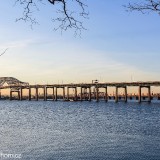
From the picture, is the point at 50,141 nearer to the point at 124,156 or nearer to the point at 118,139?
the point at 118,139

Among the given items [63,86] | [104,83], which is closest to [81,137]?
[104,83]

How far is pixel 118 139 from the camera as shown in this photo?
103 feet

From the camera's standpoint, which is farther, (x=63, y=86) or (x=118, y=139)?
(x=63, y=86)

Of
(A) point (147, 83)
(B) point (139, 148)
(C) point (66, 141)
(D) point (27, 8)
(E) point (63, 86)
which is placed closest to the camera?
(D) point (27, 8)

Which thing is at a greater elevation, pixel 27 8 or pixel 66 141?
pixel 27 8

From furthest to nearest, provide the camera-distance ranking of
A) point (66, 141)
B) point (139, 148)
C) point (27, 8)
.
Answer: point (66, 141), point (139, 148), point (27, 8)

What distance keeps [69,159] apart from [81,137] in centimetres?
1043

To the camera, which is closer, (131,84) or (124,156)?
(124,156)

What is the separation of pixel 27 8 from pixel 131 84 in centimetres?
13038

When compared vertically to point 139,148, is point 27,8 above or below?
above

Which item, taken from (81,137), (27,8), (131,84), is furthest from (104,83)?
(27,8)

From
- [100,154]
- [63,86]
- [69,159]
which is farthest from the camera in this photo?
[63,86]

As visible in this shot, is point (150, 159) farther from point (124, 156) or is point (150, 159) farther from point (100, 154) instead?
point (100, 154)

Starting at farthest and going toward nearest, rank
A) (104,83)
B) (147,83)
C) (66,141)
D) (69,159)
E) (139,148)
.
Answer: (104,83) < (147,83) < (66,141) < (139,148) < (69,159)
